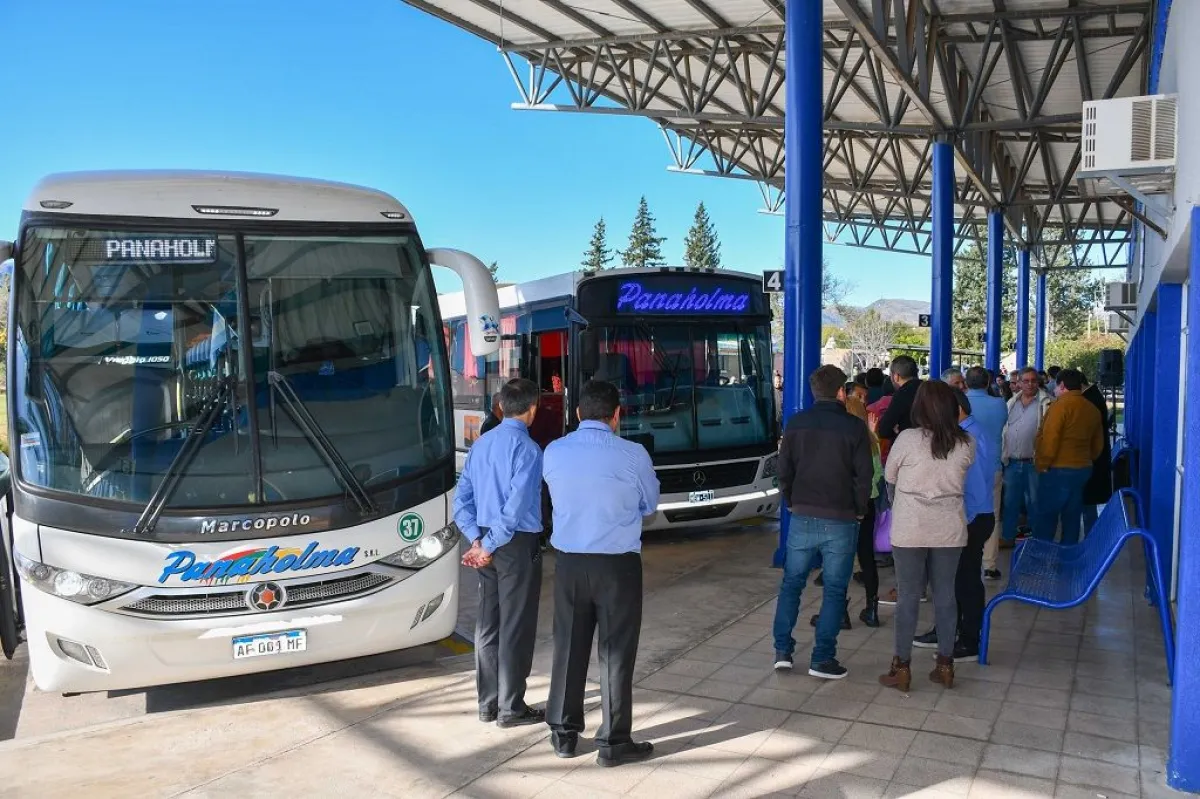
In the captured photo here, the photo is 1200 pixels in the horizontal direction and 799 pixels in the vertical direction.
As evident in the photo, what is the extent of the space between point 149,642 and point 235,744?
664 millimetres

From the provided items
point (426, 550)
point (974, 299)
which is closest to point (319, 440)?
point (426, 550)

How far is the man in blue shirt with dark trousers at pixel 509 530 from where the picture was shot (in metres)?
4.95

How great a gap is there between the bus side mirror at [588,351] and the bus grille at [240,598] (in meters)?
4.33

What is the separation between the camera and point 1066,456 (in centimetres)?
870

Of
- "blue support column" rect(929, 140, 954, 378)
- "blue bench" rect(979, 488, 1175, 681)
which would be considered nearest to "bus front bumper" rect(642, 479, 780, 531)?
"blue bench" rect(979, 488, 1175, 681)

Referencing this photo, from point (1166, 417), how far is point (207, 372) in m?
6.84

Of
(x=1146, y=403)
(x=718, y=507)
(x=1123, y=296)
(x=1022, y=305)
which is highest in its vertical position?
(x=1022, y=305)

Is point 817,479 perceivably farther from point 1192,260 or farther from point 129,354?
point 129,354

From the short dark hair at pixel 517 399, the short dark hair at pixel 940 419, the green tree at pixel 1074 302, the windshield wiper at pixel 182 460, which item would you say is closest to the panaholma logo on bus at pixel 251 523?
the windshield wiper at pixel 182 460

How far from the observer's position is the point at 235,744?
198 inches

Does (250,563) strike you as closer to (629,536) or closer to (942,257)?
(629,536)

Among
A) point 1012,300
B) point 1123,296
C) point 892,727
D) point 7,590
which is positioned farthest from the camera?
point 1012,300

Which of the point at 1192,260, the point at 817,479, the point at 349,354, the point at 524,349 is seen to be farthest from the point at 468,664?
the point at 524,349

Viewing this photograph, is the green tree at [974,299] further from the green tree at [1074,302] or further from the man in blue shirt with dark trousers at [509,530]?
the man in blue shirt with dark trousers at [509,530]
